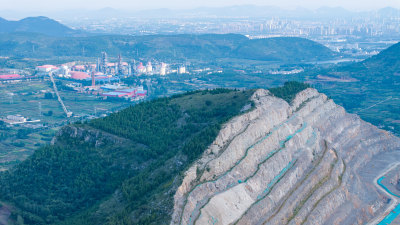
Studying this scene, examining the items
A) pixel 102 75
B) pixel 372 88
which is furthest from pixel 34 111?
pixel 372 88

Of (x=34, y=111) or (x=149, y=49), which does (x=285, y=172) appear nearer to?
(x=34, y=111)

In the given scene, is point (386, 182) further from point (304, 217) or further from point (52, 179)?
point (52, 179)

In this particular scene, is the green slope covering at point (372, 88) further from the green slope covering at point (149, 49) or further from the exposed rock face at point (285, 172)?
the green slope covering at point (149, 49)

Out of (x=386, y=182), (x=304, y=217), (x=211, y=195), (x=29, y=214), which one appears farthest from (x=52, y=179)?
(x=386, y=182)

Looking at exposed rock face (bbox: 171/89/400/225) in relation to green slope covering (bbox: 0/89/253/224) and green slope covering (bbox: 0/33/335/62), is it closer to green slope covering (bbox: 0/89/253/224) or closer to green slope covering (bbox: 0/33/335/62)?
green slope covering (bbox: 0/89/253/224)

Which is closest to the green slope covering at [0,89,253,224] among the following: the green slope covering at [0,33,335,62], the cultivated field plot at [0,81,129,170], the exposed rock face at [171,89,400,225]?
the exposed rock face at [171,89,400,225]
